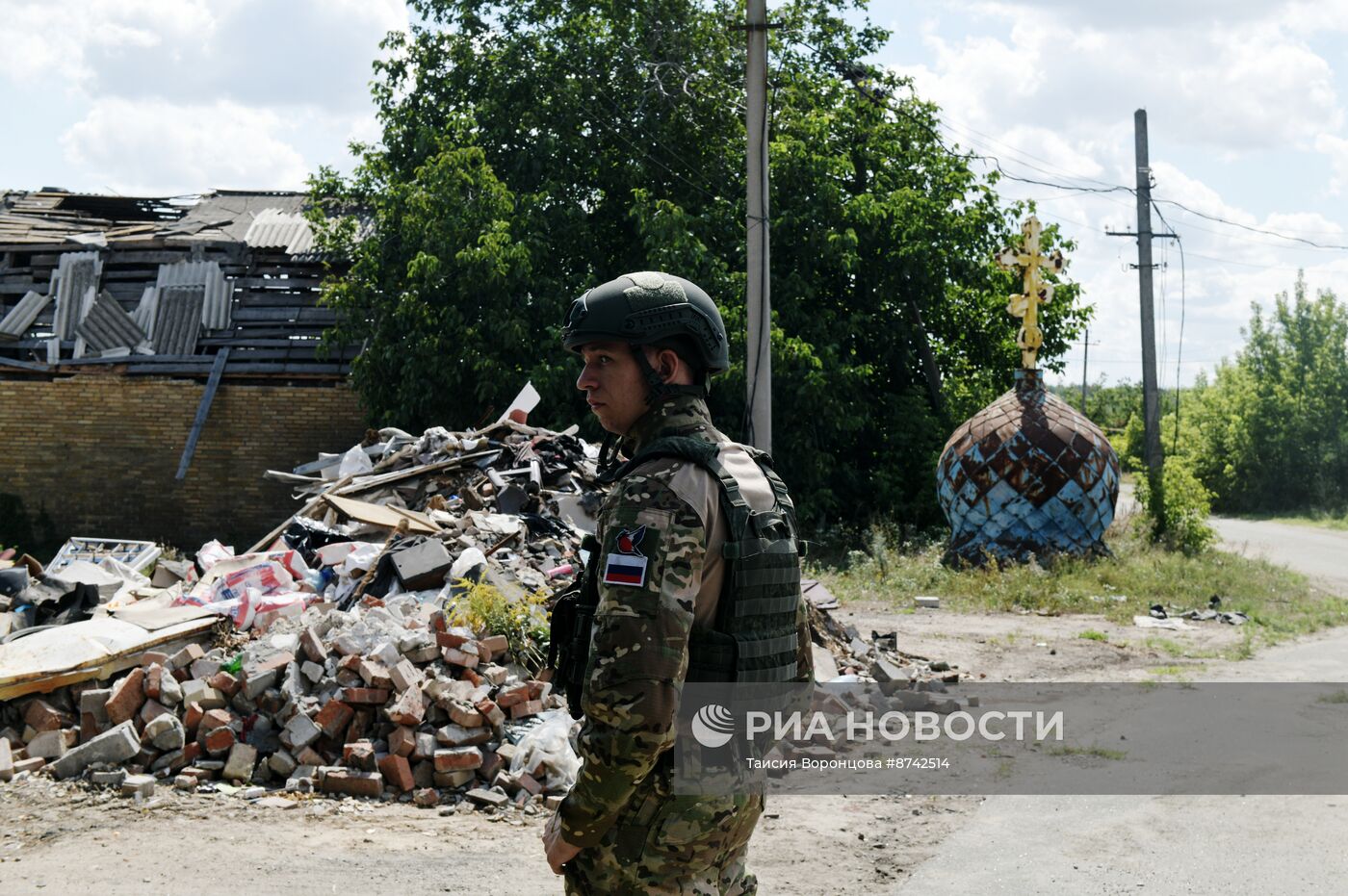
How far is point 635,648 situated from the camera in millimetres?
2219

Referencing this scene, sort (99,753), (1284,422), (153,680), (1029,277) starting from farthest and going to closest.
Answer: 1. (1284,422)
2. (1029,277)
3. (153,680)
4. (99,753)

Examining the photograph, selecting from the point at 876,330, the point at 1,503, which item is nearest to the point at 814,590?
the point at 876,330

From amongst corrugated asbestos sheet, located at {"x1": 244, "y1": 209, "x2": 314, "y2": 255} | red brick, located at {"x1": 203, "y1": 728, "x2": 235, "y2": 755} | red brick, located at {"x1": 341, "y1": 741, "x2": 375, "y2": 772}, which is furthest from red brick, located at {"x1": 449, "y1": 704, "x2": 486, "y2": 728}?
corrugated asbestos sheet, located at {"x1": 244, "y1": 209, "x2": 314, "y2": 255}

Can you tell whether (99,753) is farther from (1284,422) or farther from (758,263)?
(1284,422)

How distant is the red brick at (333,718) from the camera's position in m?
6.11

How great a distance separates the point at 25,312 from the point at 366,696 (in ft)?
50.7

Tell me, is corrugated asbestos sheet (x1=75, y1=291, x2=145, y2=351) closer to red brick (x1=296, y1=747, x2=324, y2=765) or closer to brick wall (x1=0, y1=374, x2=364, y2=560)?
brick wall (x1=0, y1=374, x2=364, y2=560)

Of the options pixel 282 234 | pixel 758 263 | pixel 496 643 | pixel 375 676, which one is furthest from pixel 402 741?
pixel 282 234

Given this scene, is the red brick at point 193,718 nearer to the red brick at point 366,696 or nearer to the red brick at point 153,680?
the red brick at point 153,680

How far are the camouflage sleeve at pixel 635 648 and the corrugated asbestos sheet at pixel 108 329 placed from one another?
18.1m

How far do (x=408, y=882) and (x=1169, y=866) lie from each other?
127 inches

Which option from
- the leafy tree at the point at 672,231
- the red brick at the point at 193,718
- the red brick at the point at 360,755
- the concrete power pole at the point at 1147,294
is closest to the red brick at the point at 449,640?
the red brick at the point at 360,755

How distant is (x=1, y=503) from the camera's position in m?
17.9

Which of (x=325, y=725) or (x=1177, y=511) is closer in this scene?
(x=325, y=725)
